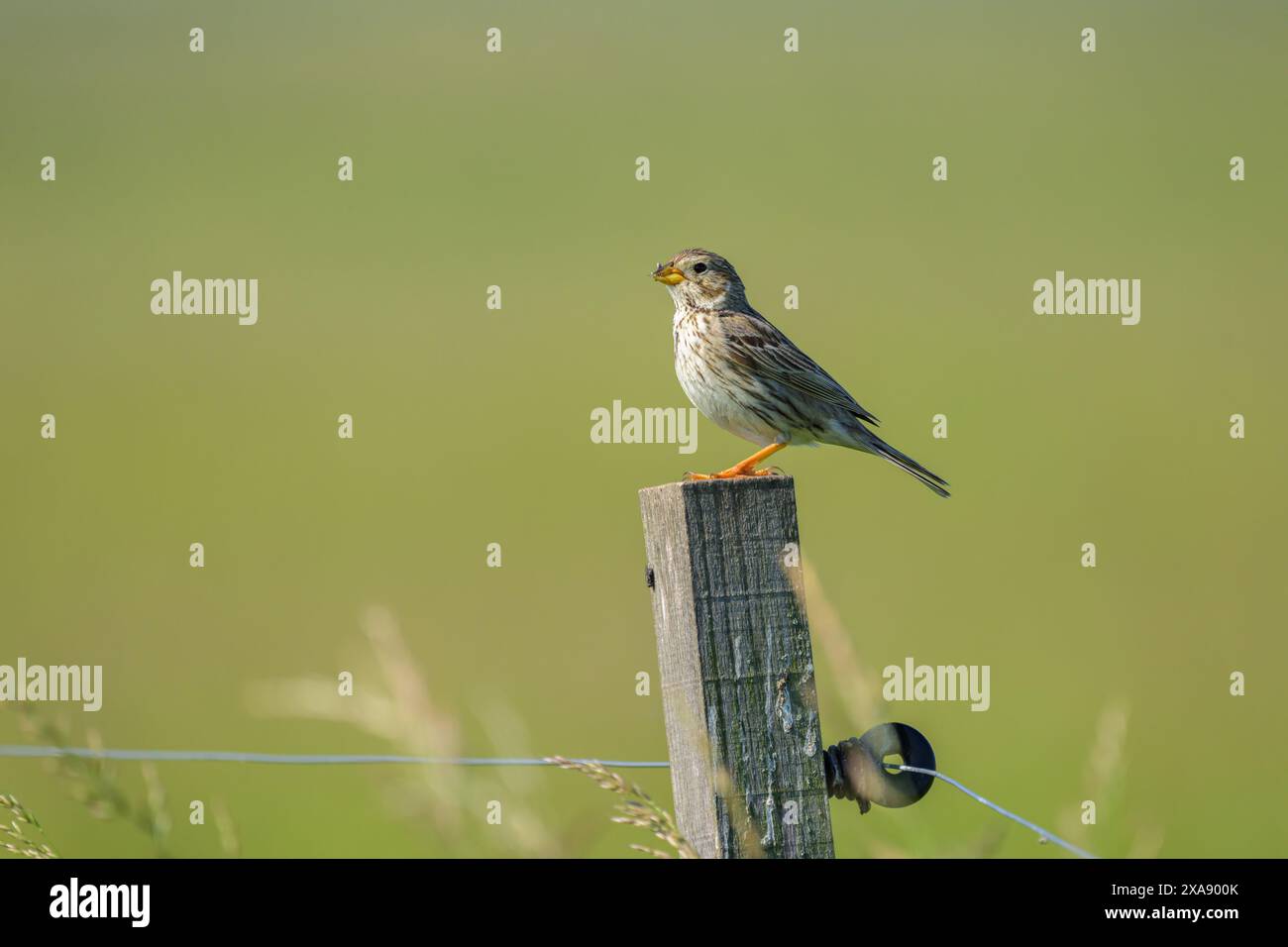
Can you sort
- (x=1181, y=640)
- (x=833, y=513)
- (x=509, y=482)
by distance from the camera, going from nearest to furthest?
1. (x=1181, y=640)
2. (x=833, y=513)
3. (x=509, y=482)

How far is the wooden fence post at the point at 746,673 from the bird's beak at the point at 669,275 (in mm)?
4907

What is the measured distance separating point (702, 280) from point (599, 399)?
16.2m

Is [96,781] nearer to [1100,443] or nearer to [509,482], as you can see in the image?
[509,482]

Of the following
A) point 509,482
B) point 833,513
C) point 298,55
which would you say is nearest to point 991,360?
point 833,513

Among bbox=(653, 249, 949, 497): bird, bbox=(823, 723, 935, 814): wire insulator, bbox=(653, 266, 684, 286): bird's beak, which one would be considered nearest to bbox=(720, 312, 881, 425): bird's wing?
bbox=(653, 249, 949, 497): bird

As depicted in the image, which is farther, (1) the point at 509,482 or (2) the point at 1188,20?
(2) the point at 1188,20

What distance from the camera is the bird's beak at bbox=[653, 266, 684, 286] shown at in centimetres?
936

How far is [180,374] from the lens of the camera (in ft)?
94.0

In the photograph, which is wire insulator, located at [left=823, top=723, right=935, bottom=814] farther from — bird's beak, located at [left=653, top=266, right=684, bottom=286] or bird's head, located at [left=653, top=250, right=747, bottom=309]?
bird's beak, located at [left=653, top=266, right=684, bottom=286]

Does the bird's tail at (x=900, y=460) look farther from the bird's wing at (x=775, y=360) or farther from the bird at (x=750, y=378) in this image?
the bird's wing at (x=775, y=360)

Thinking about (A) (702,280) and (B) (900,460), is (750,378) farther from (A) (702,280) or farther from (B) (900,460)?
(B) (900,460)

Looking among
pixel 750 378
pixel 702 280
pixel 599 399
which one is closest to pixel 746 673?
pixel 750 378

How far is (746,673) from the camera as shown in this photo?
448 cm
